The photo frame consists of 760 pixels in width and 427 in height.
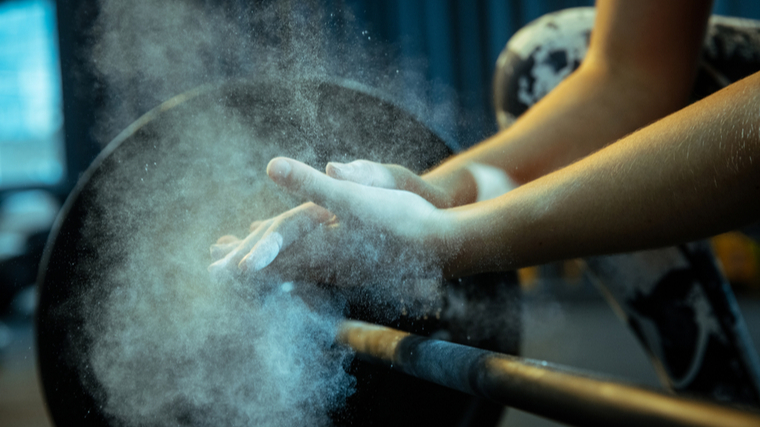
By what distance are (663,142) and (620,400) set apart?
0.15 meters

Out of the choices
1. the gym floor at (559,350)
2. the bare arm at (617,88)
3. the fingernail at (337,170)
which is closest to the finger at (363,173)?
the fingernail at (337,170)

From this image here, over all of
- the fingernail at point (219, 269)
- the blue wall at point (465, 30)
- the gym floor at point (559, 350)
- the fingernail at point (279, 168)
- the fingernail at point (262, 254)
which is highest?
the fingernail at point (279, 168)

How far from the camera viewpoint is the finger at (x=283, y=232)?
279 mm

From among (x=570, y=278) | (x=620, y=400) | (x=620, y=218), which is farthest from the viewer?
(x=570, y=278)

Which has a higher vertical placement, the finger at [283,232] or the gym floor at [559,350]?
the finger at [283,232]

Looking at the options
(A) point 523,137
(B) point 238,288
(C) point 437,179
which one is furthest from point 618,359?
(B) point 238,288

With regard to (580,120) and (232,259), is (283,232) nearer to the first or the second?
(232,259)

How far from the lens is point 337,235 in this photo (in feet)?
1.02

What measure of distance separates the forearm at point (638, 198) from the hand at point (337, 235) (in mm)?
24

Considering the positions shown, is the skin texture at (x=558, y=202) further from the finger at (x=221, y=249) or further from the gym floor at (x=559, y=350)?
the gym floor at (x=559, y=350)

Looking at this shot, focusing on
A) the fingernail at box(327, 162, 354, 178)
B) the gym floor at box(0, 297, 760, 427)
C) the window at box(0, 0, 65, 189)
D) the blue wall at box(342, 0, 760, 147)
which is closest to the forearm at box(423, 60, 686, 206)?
the fingernail at box(327, 162, 354, 178)

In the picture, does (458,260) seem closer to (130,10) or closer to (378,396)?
(378,396)

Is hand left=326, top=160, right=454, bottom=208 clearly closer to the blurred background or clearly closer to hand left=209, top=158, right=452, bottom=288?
hand left=209, top=158, right=452, bottom=288

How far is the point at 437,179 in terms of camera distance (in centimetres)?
37
